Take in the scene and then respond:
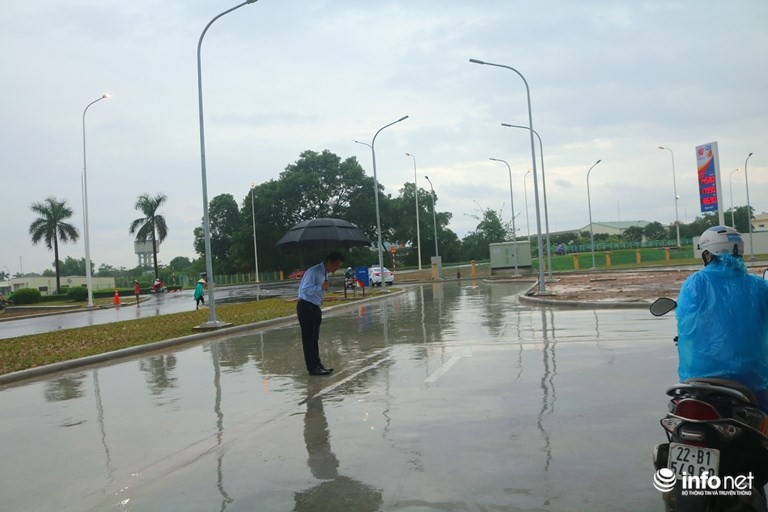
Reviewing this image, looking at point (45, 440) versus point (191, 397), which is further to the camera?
point (191, 397)

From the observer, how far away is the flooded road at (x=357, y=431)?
4648mm

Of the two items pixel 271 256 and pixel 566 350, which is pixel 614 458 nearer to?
pixel 566 350

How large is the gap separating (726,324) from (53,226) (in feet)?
243

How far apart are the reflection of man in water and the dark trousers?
11.7ft

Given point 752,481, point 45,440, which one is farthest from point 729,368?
point 45,440

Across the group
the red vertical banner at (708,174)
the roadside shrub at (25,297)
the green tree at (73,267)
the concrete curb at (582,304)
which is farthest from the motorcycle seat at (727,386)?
the green tree at (73,267)

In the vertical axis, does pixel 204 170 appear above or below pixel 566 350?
above

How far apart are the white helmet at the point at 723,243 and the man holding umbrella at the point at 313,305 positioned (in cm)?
627

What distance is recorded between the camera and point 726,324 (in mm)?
3613

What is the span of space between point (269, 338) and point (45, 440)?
8911 mm

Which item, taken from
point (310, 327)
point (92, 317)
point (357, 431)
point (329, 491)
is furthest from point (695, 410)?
point (92, 317)

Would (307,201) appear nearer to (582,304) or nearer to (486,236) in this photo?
(486,236)

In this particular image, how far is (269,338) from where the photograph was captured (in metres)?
15.6

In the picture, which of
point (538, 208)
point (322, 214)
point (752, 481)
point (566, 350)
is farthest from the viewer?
point (322, 214)
